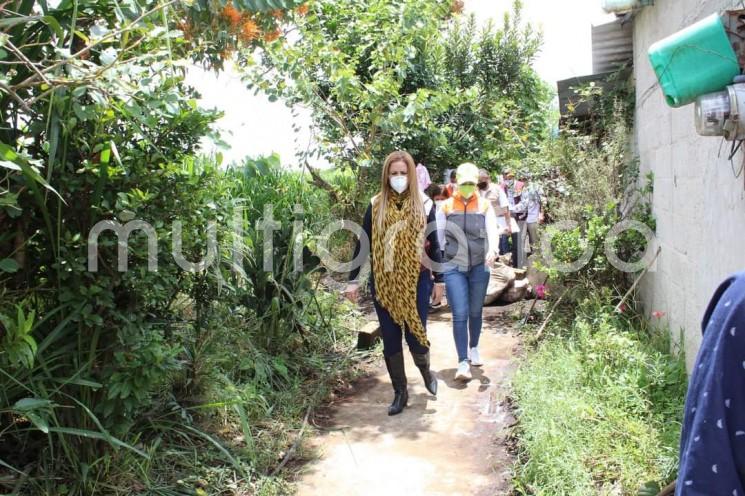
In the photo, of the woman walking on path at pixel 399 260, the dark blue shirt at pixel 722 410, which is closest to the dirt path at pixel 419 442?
the woman walking on path at pixel 399 260

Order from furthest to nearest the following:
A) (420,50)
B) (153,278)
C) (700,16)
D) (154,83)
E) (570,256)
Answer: (420,50)
(570,256)
(700,16)
(153,278)
(154,83)

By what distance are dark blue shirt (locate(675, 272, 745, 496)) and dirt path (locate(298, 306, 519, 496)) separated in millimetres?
2645

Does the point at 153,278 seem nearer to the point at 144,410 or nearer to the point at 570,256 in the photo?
the point at 144,410

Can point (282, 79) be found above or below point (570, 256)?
above

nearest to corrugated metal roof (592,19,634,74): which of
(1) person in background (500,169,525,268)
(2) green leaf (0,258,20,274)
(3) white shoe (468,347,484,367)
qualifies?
(1) person in background (500,169,525,268)

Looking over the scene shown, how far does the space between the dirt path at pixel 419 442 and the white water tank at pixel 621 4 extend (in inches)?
125

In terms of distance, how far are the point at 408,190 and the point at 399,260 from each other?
20.9 inches

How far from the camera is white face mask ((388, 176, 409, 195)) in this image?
195 inches

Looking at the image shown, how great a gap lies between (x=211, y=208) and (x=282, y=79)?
13.4ft

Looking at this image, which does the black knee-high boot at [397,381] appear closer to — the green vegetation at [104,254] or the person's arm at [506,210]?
the green vegetation at [104,254]

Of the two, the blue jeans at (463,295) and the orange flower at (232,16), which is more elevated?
the orange flower at (232,16)

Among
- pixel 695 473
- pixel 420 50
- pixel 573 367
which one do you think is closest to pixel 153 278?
pixel 695 473

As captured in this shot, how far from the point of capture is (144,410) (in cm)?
393

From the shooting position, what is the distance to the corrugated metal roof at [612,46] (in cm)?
687
